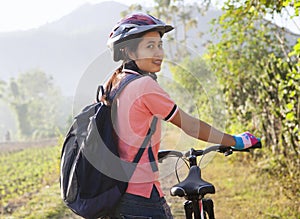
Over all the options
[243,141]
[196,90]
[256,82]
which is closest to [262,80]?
[256,82]

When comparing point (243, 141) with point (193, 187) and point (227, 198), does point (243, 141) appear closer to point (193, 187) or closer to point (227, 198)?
point (193, 187)

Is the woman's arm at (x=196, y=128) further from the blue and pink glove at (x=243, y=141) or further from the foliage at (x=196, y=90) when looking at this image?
the foliage at (x=196, y=90)

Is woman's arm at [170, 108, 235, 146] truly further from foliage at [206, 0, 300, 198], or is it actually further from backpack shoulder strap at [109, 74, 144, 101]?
foliage at [206, 0, 300, 198]

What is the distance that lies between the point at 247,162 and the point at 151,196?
735 centimetres

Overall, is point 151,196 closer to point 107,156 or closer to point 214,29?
point 107,156

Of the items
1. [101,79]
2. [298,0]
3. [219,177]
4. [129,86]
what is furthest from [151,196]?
[219,177]

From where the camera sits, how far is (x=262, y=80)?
26.2 ft

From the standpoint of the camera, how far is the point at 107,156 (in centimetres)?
246

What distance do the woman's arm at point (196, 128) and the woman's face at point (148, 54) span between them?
0.87 feet

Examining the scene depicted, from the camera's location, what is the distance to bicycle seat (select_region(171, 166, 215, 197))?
8.02 feet

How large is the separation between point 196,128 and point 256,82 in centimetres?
709

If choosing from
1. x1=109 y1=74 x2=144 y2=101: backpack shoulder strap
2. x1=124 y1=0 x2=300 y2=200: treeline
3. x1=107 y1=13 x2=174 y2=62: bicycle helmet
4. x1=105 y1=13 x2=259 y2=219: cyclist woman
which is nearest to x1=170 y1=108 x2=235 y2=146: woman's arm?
x1=105 y1=13 x2=259 y2=219: cyclist woman

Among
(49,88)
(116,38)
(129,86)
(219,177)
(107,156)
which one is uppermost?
(116,38)

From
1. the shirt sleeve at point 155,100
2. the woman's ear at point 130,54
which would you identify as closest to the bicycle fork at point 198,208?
the shirt sleeve at point 155,100
